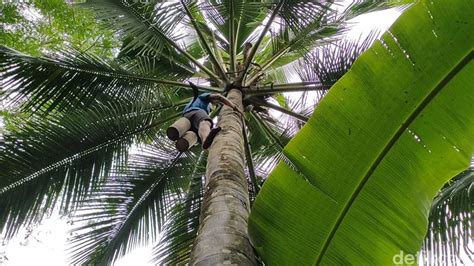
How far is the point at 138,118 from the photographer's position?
19.3 feet

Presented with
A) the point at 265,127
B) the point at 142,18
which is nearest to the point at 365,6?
the point at 265,127

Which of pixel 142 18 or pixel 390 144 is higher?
pixel 142 18

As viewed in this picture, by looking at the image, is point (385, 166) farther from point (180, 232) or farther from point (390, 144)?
point (180, 232)

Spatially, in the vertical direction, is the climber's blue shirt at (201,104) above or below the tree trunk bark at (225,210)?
above

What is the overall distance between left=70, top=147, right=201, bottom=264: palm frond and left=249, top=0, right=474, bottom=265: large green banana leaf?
3.68m

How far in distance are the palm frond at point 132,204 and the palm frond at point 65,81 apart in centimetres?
93

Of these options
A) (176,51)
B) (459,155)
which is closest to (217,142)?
(459,155)

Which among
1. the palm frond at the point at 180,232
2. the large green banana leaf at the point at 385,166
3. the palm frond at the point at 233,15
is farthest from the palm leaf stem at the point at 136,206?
the large green banana leaf at the point at 385,166

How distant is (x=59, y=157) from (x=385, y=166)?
385 centimetres

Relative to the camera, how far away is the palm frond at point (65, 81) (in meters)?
5.14

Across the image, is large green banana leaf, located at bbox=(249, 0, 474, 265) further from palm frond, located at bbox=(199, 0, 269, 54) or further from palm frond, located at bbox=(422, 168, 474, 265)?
palm frond, located at bbox=(199, 0, 269, 54)

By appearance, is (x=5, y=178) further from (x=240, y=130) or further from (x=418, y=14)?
(x=418, y=14)

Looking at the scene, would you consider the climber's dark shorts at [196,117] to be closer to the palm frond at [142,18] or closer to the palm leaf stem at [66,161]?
the palm leaf stem at [66,161]

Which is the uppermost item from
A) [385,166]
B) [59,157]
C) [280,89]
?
[280,89]
